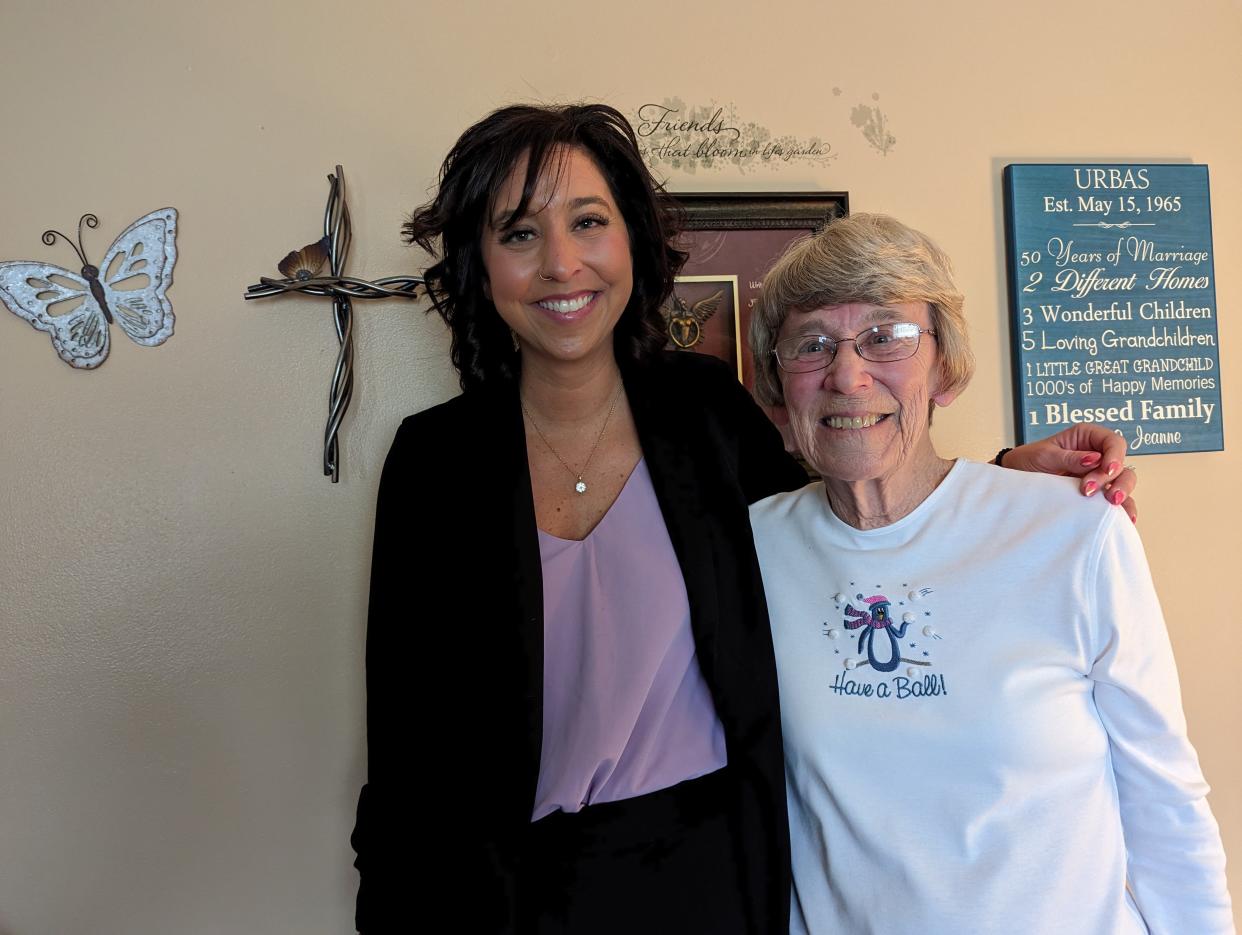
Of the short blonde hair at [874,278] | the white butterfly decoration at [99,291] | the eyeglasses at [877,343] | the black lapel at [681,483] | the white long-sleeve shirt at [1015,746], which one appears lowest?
the white long-sleeve shirt at [1015,746]

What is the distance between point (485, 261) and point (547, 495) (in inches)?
13.5

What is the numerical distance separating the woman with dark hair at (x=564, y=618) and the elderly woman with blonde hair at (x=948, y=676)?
0.29 ft

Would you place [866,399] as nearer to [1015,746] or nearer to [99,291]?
[1015,746]

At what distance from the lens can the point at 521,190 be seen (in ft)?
3.67

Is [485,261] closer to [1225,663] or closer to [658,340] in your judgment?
[658,340]

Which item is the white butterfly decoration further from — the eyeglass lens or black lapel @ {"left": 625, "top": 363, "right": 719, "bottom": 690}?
the eyeglass lens

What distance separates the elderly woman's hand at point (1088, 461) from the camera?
0.98 metres

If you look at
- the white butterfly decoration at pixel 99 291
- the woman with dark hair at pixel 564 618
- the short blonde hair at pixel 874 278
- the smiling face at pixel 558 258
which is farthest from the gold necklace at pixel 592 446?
the white butterfly decoration at pixel 99 291

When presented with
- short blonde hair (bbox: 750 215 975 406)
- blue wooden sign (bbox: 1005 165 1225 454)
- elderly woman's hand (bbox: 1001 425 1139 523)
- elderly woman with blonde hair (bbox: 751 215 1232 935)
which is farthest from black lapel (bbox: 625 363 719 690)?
blue wooden sign (bbox: 1005 165 1225 454)

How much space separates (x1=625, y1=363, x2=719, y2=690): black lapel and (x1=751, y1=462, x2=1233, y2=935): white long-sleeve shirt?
0.56 ft

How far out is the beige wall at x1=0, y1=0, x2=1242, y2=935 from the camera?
143 centimetres

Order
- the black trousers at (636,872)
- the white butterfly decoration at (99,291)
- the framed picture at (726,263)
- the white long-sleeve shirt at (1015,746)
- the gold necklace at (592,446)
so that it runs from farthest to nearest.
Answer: the framed picture at (726,263) → the white butterfly decoration at (99,291) → the gold necklace at (592,446) → the black trousers at (636,872) → the white long-sleeve shirt at (1015,746)

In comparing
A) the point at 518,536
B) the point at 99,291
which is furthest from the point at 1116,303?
the point at 99,291

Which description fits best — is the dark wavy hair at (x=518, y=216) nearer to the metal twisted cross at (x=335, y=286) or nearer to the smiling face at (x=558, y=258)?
the smiling face at (x=558, y=258)
